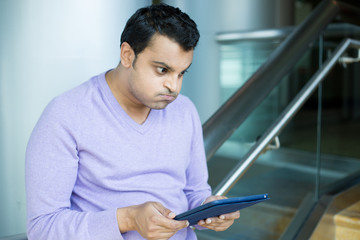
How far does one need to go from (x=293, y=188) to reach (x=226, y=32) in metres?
1.07

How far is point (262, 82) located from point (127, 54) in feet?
2.99

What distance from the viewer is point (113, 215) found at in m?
1.07

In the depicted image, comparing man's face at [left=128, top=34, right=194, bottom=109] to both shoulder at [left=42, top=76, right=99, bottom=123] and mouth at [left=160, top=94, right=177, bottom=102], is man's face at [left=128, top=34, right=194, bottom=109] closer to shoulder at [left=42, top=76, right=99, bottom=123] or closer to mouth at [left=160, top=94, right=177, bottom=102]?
mouth at [left=160, top=94, right=177, bottom=102]

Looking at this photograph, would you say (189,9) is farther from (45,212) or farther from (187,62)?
(45,212)

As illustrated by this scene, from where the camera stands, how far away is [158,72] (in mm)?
1154

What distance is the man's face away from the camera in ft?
3.69

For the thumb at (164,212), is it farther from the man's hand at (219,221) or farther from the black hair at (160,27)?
the black hair at (160,27)

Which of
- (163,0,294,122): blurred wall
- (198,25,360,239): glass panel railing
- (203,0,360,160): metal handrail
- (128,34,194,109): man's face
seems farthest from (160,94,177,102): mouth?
(163,0,294,122): blurred wall

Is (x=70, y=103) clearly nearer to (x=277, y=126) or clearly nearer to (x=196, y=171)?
(x=196, y=171)

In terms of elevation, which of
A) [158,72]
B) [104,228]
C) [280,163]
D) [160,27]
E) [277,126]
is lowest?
[280,163]

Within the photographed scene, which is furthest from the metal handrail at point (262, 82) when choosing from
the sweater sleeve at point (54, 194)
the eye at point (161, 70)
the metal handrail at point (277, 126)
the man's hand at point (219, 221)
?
the sweater sleeve at point (54, 194)

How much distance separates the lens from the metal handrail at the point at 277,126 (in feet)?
5.88

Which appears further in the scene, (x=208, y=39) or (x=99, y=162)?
(x=208, y=39)

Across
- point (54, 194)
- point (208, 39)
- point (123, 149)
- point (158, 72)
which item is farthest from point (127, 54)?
point (208, 39)
